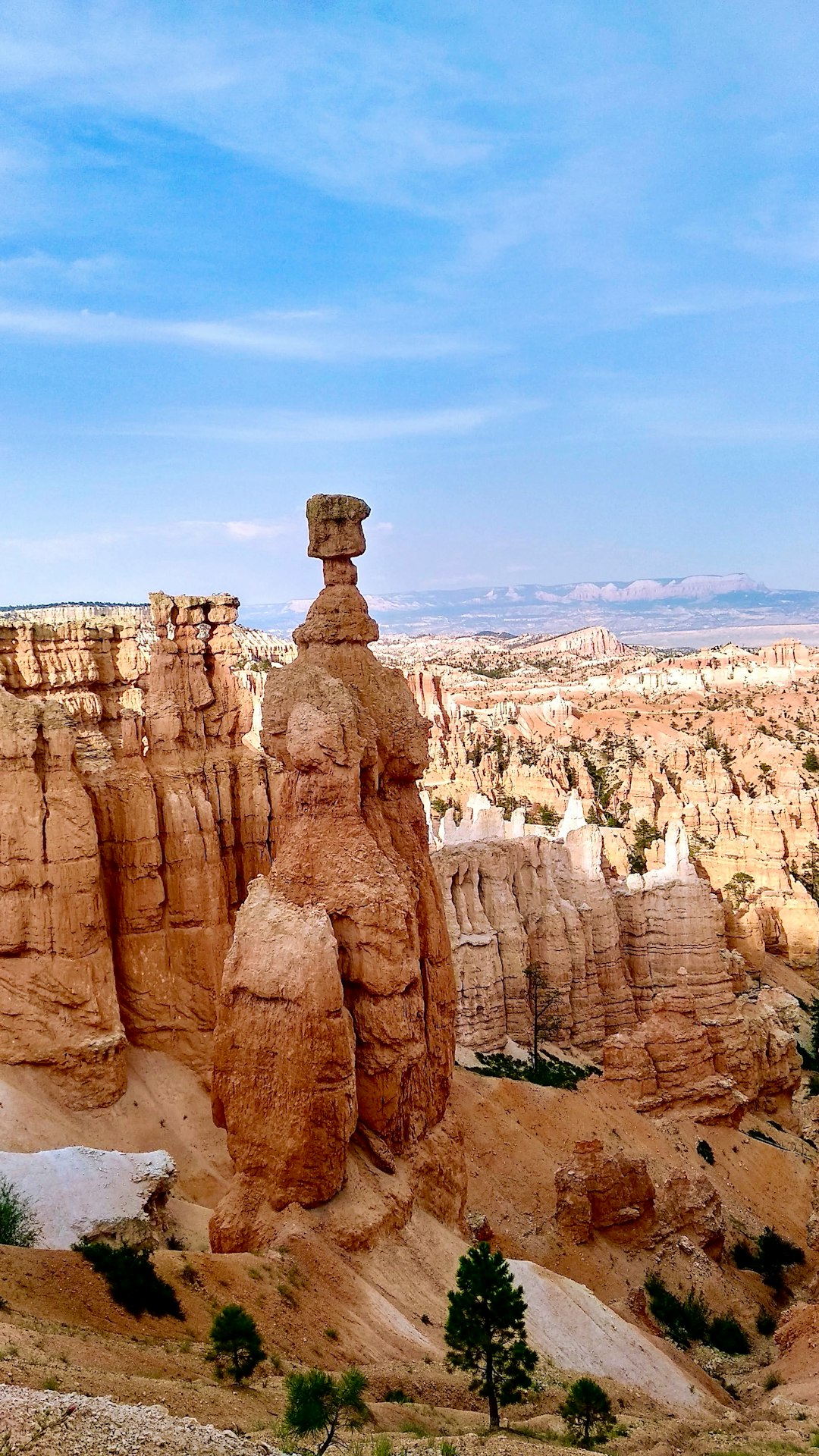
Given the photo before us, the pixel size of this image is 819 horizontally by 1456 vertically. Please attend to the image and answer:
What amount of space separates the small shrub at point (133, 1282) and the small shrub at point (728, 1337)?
1281 centimetres

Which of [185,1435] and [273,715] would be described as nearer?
[185,1435]

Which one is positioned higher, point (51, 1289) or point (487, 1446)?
point (51, 1289)

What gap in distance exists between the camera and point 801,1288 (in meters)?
20.9

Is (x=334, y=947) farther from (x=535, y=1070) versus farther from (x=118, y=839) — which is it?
(x=535, y=1070)

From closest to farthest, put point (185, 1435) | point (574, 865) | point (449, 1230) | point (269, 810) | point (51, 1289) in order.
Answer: point (185, 1435) → point (51, 1289) → point (449, 1230) → point (269, 810) → point (574, 865)

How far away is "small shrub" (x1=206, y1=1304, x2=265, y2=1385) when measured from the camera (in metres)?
9.67

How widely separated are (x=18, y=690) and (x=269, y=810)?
7170 mm

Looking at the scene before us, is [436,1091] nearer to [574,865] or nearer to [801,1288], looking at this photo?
[801,1288]

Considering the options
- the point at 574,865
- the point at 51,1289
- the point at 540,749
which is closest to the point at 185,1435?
the point at 51,1289

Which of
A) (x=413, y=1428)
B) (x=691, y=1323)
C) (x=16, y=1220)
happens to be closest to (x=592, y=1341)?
(x=691, y=1323)

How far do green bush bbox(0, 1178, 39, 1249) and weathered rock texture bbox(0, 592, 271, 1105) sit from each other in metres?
5.82

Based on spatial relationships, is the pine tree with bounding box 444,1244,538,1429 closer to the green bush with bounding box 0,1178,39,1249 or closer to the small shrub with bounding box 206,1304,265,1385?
the small shrub with bounding box 206,1304,265,1385

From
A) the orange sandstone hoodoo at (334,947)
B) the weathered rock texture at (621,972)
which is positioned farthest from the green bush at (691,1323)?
the orange sandstone hoodoo at (334,947)

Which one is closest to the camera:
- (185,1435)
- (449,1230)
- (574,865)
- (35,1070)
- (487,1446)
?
(185,1435)
